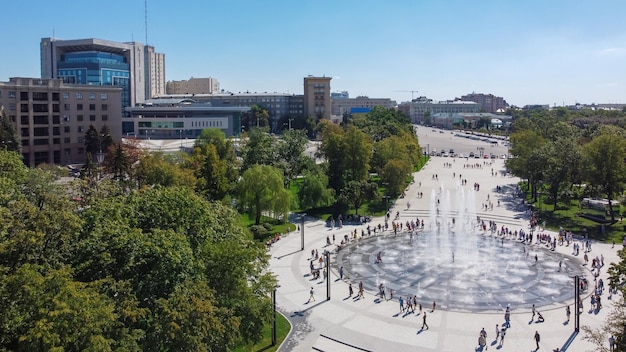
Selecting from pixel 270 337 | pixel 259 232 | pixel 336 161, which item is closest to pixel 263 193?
pixel 259 232

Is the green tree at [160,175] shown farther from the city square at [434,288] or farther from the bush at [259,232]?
the city square at [434,288]

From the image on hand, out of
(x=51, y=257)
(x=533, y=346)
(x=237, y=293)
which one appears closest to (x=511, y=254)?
(x=533, y=346)

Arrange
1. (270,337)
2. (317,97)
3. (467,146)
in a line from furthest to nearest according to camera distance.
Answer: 1. (317,97)
2. (467,146)
3. (270,337)

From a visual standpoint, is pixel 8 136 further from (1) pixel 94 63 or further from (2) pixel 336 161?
(1) pixel 94 63

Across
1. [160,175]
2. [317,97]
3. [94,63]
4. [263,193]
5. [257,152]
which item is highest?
[94,63]

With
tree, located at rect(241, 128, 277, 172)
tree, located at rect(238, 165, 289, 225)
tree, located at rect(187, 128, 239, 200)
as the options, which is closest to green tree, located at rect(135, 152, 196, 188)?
tree, located at rect(187, 128, 239, 200)

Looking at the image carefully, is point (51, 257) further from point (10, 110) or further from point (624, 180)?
point (10, 110)

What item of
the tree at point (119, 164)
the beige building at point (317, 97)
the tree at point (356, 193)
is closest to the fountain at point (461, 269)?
the tree at point (356, 193)
